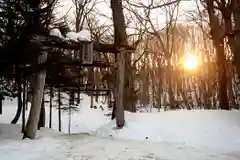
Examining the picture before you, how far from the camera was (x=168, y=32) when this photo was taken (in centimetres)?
2502

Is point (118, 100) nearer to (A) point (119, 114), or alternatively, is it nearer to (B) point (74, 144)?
(A) point (119, 114)

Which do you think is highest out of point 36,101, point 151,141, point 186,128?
point 36,101

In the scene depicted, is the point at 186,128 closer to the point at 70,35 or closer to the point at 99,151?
the point at 99,151

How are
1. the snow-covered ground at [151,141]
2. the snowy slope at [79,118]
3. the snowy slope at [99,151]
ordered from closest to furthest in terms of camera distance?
the snowy slope at [99,151]
the snow-covered ground at [151,141]
the snowy slope at [79,118]

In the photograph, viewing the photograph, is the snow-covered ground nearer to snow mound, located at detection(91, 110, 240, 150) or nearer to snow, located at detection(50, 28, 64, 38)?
snow mound, located at detection(91, 110, 240, 150)

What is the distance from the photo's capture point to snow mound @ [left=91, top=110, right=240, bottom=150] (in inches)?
328

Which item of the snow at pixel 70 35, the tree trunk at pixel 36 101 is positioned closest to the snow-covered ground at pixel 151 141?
the tree trunk at pixel 36 101

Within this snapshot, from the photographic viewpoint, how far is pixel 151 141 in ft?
28.6

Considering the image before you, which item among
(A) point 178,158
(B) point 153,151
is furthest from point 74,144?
(A) point 178,158

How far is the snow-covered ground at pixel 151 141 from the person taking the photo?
21.2 ft

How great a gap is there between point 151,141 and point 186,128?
120cm

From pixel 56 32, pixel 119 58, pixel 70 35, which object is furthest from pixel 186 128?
pixel 56 32

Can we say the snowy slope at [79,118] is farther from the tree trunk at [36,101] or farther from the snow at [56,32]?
the snow at [56,32]

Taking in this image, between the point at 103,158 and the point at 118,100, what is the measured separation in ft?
14.2
